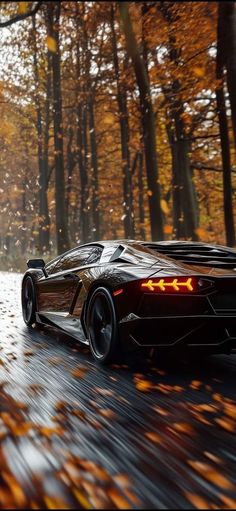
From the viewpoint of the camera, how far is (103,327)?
5418 mm

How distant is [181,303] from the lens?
15.5 ft

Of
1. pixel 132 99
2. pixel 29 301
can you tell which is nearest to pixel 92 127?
pixel 132 99

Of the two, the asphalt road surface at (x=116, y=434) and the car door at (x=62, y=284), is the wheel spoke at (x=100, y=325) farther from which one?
the car door at (x=62, y=284)

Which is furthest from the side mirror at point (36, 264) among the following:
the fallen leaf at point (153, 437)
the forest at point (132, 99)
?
the fallen leaf at point (153, 437)

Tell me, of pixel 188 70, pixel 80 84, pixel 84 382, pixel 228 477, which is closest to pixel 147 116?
pixel 188 70

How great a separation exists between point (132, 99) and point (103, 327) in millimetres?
16266

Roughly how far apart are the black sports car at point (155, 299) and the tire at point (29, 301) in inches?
71.1

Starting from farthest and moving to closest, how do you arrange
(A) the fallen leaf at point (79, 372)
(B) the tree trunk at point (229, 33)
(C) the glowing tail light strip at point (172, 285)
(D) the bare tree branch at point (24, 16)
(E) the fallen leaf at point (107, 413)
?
1. (B) the tree trunk at point (229, 33)
2. (D) the bare tree branch at point (24, 16)
3. (A) the fallen leaf at point (79, 372)
4. (C) the glowing tail light strip at point (172, 285)
5. (E) the fallen leaf at point (107, 413)

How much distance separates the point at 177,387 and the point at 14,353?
82.8 inches

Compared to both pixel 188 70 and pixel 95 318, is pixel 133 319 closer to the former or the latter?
pixel 95 318

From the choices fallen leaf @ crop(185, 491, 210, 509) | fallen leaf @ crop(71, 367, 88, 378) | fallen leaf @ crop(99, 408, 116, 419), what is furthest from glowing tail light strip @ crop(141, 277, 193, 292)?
fallen leaf @ crop(185, 491, 210, 509)

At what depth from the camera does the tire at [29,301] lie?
7.86 meters

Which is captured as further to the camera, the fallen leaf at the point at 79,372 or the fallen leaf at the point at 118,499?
the fallen leaf at the point at 79,372

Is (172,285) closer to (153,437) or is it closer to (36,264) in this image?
(153,437)
